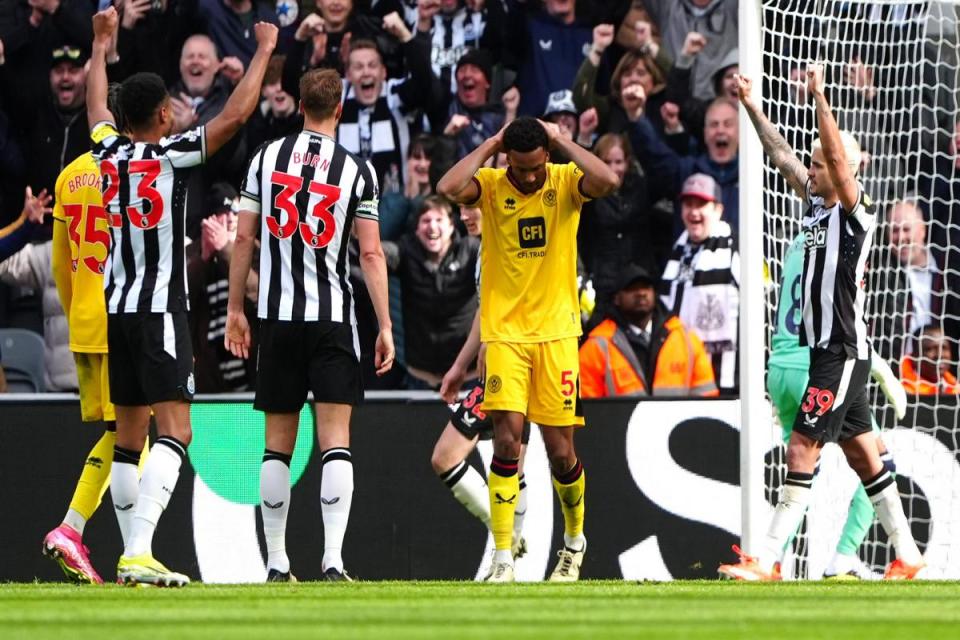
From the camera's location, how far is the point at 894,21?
1052 centimetres

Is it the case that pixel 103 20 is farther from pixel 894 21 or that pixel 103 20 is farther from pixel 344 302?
pixel 894 21

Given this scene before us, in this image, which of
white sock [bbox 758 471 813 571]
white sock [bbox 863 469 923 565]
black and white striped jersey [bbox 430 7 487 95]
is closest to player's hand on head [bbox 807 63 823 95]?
white sock [bbox 758 471 813 571]

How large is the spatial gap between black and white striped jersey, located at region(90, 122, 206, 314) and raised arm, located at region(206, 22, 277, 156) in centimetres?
22

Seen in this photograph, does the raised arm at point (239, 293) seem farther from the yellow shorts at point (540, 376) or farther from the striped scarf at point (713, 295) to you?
the striped scarf at point (713, 295)

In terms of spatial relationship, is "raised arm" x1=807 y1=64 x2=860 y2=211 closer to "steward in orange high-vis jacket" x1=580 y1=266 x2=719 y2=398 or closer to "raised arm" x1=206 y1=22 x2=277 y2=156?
"raised arm" x1=206 y1=22 x2=277 y2=156

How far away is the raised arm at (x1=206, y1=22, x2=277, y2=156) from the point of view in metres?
7.02

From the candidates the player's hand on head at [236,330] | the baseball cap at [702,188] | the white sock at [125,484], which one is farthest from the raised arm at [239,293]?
the baseball cap at [702,188]

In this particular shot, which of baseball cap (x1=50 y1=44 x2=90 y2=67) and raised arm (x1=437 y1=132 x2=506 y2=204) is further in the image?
baseball cap (x1=50 y1=44 x2=90 y2=67)

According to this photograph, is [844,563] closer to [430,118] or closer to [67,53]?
[430,118]

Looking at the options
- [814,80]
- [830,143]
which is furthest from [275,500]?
[814,80]

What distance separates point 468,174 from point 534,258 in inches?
21.8

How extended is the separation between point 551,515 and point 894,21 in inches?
158

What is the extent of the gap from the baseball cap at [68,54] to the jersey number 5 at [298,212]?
4599 millimetres

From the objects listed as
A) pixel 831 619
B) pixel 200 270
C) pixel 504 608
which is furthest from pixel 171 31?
pixel 831 619
